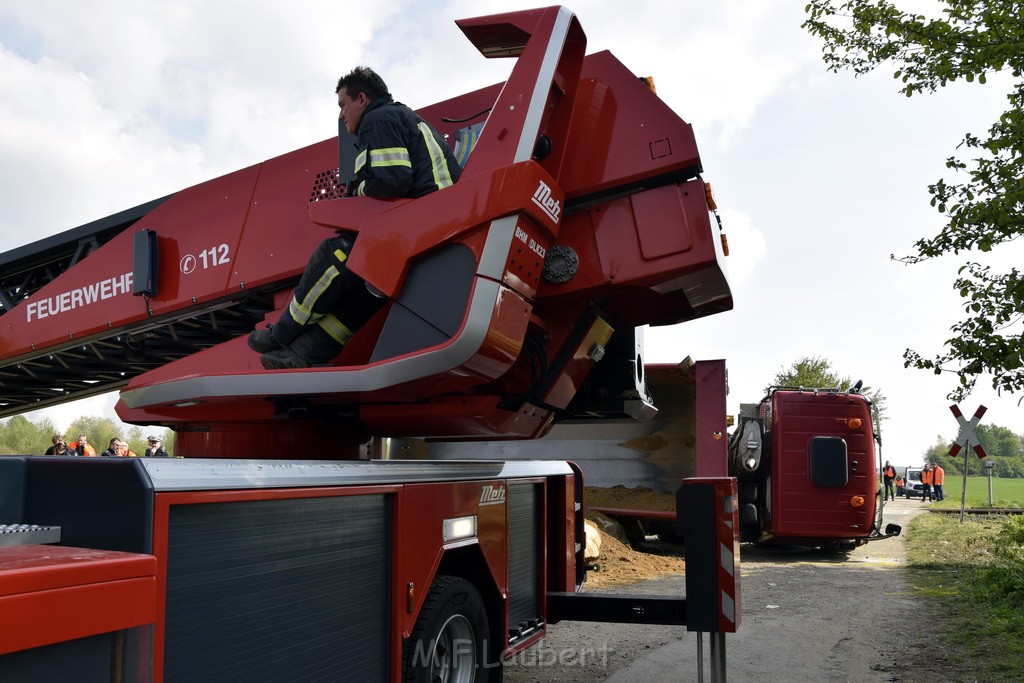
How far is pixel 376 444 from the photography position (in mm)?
5133

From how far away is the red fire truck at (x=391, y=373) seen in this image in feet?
7.61

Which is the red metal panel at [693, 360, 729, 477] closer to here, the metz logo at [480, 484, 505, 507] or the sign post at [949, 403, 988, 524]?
the metz logo at [480, 484, 505, 507]

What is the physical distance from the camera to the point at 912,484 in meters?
47.3

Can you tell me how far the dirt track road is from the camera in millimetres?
5277

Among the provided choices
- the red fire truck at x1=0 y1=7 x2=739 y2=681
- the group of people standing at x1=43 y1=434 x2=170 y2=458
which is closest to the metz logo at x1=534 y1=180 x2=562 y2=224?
the red fire truck at x1=0 y1=7 x2=739 y2=681

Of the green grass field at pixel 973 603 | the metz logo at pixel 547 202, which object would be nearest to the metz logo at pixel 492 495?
the metz logo at pixel 547 202

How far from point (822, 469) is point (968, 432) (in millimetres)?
4790

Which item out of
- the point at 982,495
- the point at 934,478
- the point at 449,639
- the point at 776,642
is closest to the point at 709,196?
the point at 449,639

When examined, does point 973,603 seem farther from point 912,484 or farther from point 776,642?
point 912,484

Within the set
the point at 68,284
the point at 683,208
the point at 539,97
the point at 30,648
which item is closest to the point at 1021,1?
the point at 683,208

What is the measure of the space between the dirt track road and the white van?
35.6m

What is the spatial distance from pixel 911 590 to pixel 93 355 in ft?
26.0

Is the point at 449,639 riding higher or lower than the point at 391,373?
lower

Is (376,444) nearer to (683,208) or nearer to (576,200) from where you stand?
(576,200)
